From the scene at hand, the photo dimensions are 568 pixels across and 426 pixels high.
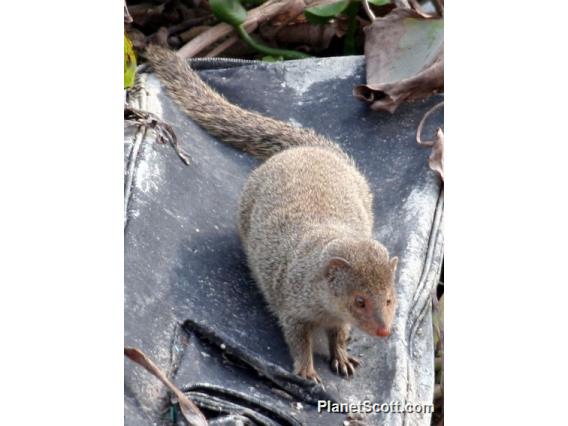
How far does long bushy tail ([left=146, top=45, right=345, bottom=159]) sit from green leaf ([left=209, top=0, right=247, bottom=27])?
0.59 ft

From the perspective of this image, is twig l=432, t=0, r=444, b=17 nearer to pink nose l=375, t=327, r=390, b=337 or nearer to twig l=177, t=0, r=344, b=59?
twig l=177, t=0, r=344, b=59

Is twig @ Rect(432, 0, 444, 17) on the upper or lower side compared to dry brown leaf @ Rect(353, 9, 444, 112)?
upper

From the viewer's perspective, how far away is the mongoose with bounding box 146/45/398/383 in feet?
7.00

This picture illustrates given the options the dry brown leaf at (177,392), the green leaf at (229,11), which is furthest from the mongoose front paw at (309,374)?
the green leaf at (229,11)

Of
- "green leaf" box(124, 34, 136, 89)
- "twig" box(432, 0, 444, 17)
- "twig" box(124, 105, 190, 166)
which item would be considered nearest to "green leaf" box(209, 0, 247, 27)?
"green leaf" box(124, 34, 136, 89)

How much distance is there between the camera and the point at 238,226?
258cm

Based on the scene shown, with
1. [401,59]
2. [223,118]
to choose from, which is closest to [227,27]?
[223,118]

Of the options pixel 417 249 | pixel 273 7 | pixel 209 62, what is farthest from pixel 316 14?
pixel 417 249

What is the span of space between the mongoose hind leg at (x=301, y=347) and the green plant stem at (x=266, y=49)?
37.4 inches

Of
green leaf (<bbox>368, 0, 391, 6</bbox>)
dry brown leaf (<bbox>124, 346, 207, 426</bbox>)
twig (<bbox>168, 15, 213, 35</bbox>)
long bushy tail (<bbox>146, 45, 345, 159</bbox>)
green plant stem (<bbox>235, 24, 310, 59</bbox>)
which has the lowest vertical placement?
dry brown leaf (<bbox>124, 346, 207, 426</bbox>)

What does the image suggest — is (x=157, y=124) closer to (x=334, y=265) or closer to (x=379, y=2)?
(x=334, y=265)

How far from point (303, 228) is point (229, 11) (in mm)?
694

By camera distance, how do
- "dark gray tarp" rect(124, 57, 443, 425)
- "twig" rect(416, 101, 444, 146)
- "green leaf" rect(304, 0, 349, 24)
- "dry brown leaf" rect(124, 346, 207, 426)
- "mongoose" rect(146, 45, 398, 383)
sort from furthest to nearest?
"green leaf" rect(304, 0, 349, 24)
"twig" rect(416, 101, 444, 146)
"mongoose" rect(146, 45, 398, 383)
"dark gray tarp" rect(124, 57, 443, 425)
"dry brown leaf" rect(124, 346, 207, 426)

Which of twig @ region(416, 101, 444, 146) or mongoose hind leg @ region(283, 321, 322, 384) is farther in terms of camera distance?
twig @ region(416, 101, 444, 146)
